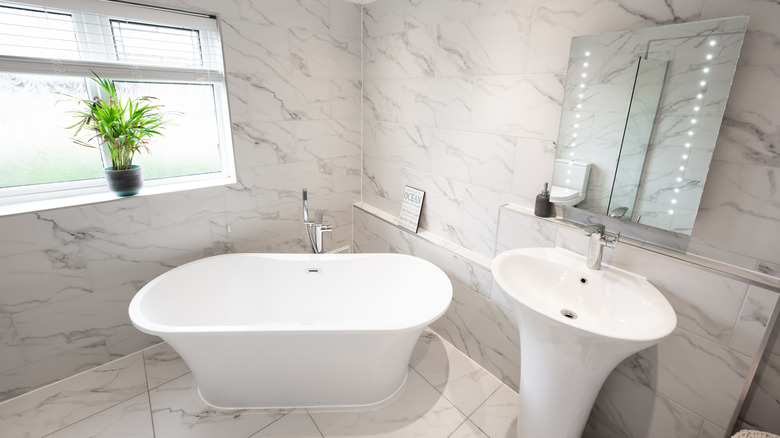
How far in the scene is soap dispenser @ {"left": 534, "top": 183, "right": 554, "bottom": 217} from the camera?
177 centimetres

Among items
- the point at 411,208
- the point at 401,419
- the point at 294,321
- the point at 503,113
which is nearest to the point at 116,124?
the point at 294,321

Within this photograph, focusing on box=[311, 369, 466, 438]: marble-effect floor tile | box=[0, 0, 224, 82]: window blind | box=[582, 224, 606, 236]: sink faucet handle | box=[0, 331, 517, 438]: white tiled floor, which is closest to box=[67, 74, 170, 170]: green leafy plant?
box=[0, 0, 224, 82]: window blind

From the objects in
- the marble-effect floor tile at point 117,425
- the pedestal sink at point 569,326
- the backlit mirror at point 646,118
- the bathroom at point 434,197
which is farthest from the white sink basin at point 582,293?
the marble-effect floor tile at point 117,425

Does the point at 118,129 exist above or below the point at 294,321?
above

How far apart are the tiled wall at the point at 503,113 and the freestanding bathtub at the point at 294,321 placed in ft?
1.78

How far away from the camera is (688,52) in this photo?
127 centimetres

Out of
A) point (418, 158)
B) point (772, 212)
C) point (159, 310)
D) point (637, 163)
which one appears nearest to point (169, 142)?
point (159, 310)

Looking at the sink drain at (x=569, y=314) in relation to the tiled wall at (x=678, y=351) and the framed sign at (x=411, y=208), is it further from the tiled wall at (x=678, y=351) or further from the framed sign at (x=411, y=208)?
the framed sign at (x=411, y=208)

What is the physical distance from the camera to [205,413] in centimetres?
187

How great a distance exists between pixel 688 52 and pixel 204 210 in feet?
8.46

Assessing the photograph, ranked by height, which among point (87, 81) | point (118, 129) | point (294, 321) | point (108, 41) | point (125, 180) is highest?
point (108, 41)

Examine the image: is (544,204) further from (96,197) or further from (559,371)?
(96,197)

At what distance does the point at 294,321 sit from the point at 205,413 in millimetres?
688

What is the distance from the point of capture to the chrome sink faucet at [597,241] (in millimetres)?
1472
